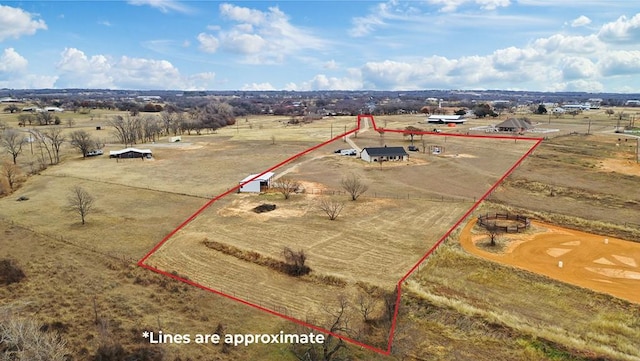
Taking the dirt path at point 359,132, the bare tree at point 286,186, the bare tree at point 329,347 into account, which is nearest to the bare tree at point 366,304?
the bare tree at point 329,347

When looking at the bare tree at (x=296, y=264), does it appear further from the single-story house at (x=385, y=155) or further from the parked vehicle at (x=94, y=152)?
the parked vehicle at (x=94, y=152)

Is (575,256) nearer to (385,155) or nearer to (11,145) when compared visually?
(385,155)

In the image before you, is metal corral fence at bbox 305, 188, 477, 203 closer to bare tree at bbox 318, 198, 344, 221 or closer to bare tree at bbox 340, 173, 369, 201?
bare tree at bbox 340, 173, 369, 201

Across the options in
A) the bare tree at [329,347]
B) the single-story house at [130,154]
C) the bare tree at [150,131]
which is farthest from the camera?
the bare tree at [150,131]

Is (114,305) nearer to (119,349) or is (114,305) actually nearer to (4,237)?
(119,349)

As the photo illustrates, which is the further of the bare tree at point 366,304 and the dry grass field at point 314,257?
the bare tree at point 366,304

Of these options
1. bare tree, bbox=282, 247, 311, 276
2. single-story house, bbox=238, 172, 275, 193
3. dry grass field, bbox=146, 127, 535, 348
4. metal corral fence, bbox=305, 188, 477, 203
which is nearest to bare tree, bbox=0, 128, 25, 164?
single-story house, bbox=238, 172, 275, 193

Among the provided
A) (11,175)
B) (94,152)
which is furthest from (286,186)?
(94,152)
